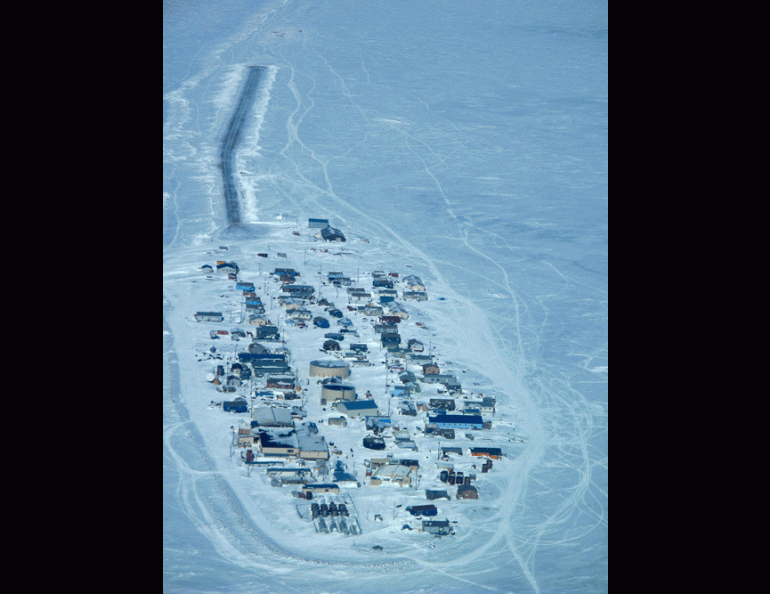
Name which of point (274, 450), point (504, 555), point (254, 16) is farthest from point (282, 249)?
point (254, 16)

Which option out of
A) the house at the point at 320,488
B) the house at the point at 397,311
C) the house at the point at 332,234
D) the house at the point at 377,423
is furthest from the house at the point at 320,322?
the house at the point at 320,488

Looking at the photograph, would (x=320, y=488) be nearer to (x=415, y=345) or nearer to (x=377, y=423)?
(x=377, y=423)

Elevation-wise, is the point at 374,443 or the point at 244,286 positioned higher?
the point at 244,286

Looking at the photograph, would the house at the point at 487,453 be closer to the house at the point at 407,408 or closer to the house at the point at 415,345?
the house at the point at 407,408

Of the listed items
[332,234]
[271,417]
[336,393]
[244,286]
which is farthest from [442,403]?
[332,234]

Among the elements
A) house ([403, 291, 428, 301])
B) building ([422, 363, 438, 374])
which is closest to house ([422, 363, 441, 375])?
building ([422, 363, 438, 374])
